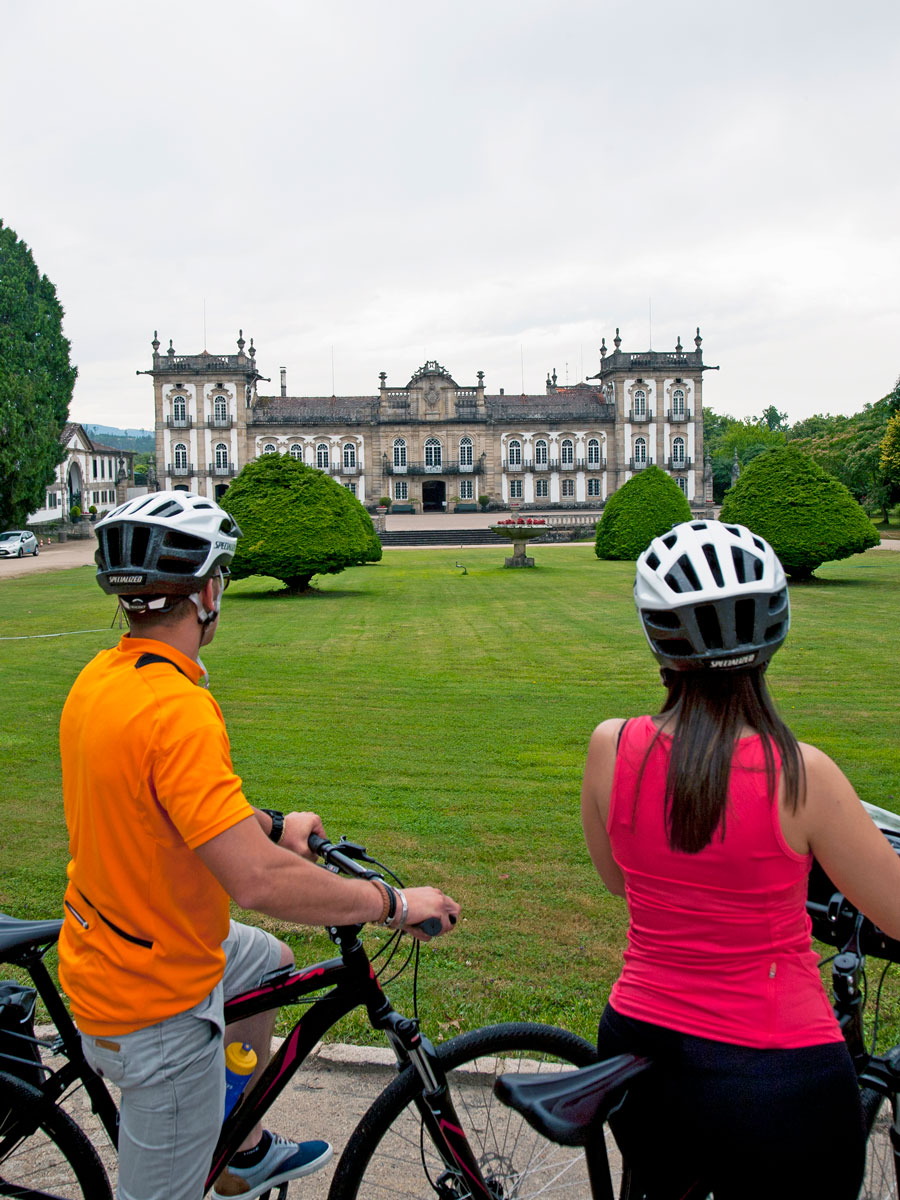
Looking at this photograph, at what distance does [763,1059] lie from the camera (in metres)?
1.67

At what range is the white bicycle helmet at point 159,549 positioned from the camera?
208 centimetres

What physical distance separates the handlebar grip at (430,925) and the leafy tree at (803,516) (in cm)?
2024

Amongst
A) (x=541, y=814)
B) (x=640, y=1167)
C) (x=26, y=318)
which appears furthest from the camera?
(x=26, y=318)

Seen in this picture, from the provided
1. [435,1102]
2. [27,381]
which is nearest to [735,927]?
[435,1102]

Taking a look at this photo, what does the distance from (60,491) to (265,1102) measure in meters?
63.1

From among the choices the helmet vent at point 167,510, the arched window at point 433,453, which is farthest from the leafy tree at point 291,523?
the arched window at point 433,453

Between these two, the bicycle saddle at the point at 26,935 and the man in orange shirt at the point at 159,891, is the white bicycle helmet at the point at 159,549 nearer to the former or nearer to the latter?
the man in orange shirt at the point at 159,891

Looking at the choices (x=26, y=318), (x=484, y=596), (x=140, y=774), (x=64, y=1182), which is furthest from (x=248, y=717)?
(x=26, y=318)

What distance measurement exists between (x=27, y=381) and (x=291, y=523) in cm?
2679

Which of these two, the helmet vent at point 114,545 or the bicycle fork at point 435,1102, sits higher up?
the helmet vent at point 114,545

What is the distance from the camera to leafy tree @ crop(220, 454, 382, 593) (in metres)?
20.9

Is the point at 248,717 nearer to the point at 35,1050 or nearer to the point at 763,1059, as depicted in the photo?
the point at 35,1050

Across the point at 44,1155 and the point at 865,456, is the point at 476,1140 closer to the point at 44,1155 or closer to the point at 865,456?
the point at 44,1155

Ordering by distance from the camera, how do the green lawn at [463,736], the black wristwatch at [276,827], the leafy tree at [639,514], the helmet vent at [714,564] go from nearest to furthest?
the helmet vent at [714,564], the black wristwatch at [276,827], the green lawn at [463,736], the leafy tree at [639,514]
